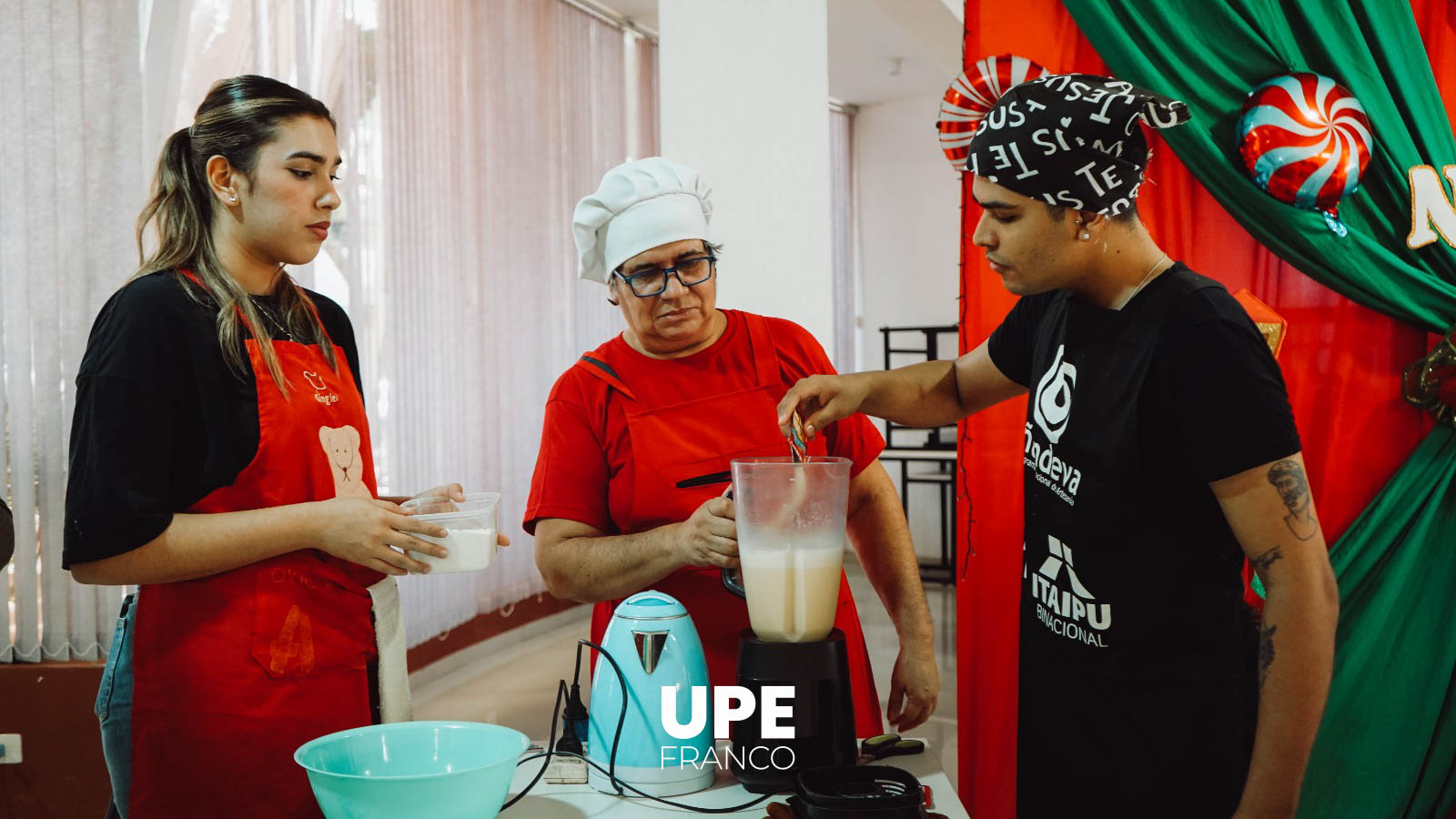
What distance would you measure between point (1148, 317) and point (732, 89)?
1.75 m

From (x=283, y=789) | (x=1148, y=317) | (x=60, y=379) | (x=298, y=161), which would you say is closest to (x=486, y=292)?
(x=60, y=379)

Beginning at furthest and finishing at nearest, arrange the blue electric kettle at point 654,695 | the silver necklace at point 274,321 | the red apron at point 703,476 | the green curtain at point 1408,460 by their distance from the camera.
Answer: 1. the green curtain at point 1408,460
2. the red apron at point 703,476
3. the silver necklace at point 274,321
4. the blue electric kettle at point 654,695

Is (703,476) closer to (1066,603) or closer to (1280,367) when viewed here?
(1066,603)

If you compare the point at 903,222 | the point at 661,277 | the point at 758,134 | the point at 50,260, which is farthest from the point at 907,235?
the point at 661,277

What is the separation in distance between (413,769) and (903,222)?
25.2 feet

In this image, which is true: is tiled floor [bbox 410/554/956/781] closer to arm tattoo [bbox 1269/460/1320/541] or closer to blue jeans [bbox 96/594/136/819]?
blue jeans [bbox 96/594/136/819]

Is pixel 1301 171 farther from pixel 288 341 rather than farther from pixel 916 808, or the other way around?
pixel 288 341

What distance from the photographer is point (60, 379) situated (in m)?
2.99

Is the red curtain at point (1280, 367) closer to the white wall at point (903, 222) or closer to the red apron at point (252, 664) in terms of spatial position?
→ the red apron at point (252, 664)

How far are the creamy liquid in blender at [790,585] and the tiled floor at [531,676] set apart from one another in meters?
2.70

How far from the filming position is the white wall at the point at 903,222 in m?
8.20

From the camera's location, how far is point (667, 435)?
1.76m

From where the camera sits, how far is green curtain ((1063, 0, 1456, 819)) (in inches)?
99.7

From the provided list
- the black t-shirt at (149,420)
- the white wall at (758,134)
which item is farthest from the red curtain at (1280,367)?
the black t-shirt at (149,420)
